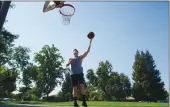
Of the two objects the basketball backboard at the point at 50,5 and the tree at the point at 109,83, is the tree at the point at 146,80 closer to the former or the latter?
the tree at the point at 109,83

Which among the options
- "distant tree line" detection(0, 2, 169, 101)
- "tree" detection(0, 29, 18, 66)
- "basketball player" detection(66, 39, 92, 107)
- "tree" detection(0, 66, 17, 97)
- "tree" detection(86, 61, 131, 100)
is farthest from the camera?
"tree" detection(86, 61, 131, 100)

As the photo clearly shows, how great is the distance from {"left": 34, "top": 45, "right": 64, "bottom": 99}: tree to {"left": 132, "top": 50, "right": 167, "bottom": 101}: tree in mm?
26090

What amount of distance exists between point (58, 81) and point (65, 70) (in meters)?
4.00

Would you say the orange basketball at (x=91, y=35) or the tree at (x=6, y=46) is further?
the tree at (x=6, y=46)

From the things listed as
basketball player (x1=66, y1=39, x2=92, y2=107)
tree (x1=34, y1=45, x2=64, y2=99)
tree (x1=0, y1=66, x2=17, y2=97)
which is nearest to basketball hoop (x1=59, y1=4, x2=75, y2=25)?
basketball player (x1=66, y1=39, x2=92, y2=107)

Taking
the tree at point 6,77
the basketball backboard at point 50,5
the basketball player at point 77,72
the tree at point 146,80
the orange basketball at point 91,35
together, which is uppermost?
the tree at point 146,80

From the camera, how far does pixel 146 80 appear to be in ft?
291

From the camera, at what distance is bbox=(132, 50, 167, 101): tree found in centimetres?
8662

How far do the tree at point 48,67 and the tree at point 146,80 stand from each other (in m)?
26.1

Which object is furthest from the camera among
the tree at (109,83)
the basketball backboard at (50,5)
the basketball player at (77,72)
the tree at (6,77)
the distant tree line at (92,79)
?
the tree at (109,83)

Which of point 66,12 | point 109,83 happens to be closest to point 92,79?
point 109,83

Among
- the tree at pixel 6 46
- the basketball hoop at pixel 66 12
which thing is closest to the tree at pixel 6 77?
the tree at pixel 6 46

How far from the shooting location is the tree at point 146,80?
86.6 m

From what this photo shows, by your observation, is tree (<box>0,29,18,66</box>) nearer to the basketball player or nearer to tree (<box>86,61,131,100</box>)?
the basketball player
